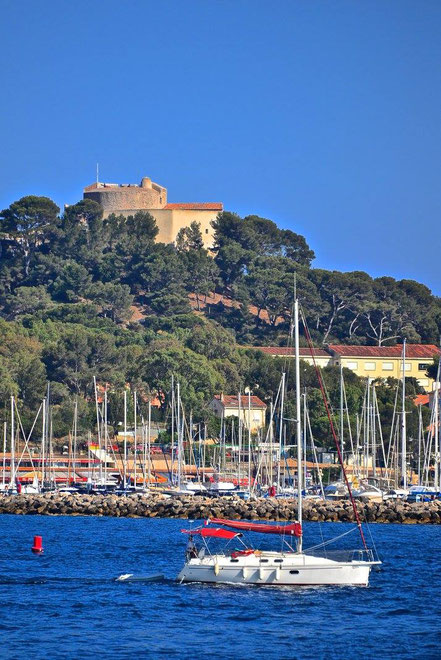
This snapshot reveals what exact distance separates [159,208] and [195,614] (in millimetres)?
91779

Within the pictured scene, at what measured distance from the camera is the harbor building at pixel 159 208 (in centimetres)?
11300

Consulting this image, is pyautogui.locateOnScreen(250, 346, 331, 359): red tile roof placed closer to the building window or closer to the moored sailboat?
the building window

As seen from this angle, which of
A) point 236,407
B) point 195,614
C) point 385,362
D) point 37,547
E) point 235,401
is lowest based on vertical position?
point 195,614

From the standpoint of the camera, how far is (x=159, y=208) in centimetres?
11394

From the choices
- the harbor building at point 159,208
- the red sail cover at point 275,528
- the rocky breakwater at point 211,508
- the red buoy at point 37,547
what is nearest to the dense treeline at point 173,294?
the harbor building at point 159,208

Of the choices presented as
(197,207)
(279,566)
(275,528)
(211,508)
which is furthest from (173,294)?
(279,566)

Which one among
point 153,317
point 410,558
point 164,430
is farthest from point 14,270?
point 410,558

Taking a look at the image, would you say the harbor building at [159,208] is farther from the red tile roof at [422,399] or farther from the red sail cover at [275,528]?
the red sail cover at [275,528]

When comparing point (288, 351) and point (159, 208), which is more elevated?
point (159, 208)

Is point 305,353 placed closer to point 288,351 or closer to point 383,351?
point 288,351

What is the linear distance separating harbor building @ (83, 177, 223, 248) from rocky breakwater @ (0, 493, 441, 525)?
66.4 metres

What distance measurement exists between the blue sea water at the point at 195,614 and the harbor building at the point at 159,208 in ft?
269

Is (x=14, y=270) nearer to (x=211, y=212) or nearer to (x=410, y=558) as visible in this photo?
(x=211, y=212)

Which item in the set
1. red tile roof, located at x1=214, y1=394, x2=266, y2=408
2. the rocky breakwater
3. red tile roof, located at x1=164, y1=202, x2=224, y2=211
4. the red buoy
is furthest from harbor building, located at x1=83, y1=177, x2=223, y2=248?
the red buoy
